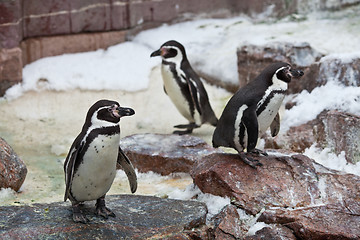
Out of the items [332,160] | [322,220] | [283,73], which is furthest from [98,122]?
[332,160]

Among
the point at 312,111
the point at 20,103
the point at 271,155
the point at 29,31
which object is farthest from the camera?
the point at 29,31

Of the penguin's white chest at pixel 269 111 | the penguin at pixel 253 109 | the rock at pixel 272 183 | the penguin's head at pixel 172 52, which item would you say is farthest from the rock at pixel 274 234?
the penguin's head at pixel 172 52

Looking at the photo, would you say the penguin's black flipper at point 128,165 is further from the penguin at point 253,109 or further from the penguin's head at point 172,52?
the penguin's head at point 172,52

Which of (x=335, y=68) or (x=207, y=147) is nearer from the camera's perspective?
(x=207, y=147)

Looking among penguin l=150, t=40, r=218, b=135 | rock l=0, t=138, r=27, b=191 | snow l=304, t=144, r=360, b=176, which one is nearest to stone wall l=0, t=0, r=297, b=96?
penguin l=150, t=40, r=218, b=135

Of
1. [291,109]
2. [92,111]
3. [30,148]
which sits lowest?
[30,148]

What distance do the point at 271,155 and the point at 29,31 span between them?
4417mm

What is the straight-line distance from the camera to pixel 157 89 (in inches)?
295

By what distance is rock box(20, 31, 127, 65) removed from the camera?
783cm

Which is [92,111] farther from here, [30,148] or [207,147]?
[30,148]

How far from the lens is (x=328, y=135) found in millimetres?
5090

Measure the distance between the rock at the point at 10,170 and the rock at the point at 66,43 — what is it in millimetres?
3161

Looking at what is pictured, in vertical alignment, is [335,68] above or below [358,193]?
above

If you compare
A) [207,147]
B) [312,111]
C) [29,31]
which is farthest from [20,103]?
[312,111]
